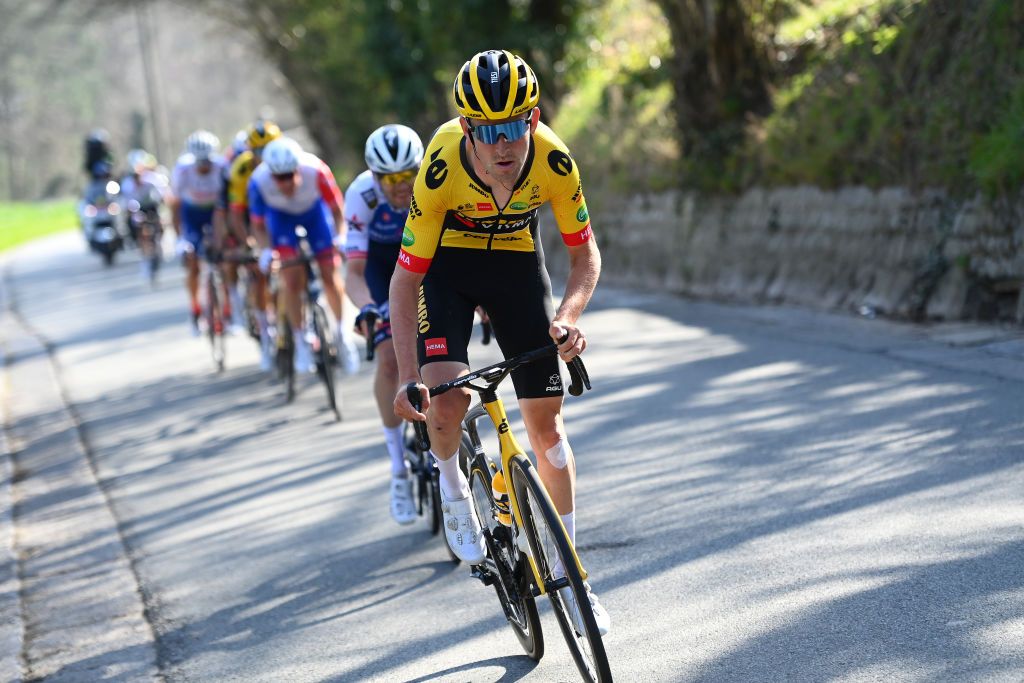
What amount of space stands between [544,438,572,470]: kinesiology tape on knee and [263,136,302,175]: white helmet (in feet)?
17.9

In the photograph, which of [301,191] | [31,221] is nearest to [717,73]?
[301,191]

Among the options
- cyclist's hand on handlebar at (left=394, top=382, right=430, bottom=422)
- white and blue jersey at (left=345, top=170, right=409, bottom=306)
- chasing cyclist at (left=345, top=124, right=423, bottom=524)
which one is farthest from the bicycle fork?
white and blue jersey at (left=345, top=170, right=409, bottom=306)

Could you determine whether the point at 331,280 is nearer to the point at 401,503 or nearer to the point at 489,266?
the point at 401,503

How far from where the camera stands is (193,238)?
541 inches

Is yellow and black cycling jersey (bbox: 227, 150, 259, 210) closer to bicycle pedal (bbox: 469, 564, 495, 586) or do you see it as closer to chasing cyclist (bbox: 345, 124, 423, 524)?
chasing cyclist (bbox: 345, 124, 423, 524)

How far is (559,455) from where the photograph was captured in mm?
4535

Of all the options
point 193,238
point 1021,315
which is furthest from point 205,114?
point 1021,315

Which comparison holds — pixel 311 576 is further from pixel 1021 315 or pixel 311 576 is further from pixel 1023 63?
pixel 1023 63

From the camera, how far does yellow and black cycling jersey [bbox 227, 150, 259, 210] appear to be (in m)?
11.5

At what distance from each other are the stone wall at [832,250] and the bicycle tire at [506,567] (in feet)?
19.0

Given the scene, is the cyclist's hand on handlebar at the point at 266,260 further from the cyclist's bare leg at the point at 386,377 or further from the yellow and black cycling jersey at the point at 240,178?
the cyclist's bare leg at the point at 386,377

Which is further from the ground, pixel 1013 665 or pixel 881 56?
pixel 881 56

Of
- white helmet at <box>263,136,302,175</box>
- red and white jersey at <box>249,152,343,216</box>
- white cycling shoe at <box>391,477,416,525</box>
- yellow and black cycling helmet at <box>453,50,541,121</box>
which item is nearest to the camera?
yellow and black cycling helmet at <box>453,50,541,121</box>

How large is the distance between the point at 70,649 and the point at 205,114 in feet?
339
